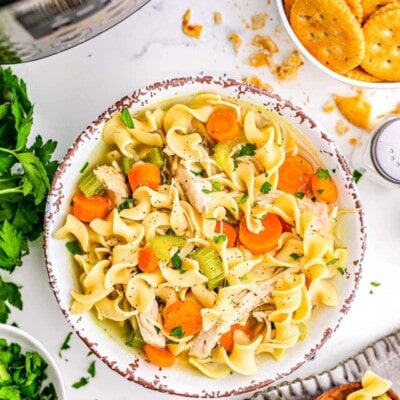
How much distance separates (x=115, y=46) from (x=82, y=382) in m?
1.37

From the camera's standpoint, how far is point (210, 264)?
302 centimetres

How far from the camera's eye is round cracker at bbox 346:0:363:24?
9.66 ft

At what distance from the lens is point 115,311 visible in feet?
9.83

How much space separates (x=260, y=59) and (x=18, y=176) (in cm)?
106

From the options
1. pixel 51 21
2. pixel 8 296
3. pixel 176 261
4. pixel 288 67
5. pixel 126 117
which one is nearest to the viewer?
pixel 51 21

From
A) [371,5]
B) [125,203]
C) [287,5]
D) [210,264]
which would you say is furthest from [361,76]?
[125,203]

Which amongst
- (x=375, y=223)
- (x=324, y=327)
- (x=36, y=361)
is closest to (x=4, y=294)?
(x=36, y=361)

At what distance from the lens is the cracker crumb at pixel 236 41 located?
10.6ft

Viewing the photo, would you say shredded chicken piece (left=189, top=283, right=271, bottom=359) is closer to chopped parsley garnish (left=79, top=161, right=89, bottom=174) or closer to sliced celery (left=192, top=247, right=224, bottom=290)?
sliced celery (left=192, top=247, right=224, bottom=290)

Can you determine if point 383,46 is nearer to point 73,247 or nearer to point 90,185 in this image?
point 90,185

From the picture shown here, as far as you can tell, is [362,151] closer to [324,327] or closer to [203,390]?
[324,327]

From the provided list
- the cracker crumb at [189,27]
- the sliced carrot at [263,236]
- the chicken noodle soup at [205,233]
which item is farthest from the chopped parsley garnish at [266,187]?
the cracker crumb at [189,27]

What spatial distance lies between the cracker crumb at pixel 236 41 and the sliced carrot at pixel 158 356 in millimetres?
1220

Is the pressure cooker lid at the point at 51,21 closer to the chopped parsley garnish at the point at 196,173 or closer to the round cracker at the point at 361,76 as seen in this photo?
the chopped parsley garnish at the point at 196,173
